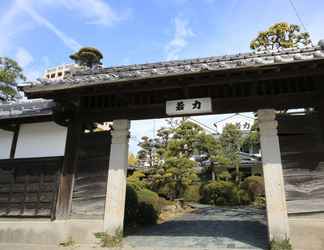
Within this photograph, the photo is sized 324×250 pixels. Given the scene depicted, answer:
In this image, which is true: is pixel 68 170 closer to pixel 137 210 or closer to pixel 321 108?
pixel 137 210

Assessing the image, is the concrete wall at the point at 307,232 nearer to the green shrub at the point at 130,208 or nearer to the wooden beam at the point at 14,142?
the green shrub at the point at 130,208

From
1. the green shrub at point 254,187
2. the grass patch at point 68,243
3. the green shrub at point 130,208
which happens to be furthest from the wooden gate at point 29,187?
the green shrub at point 254,187

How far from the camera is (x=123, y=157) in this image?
8.30 m

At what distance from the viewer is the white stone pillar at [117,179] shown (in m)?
7.84

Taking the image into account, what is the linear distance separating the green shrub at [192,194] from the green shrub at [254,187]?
447cm

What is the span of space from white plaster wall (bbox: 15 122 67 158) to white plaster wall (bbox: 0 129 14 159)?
16.2 inches

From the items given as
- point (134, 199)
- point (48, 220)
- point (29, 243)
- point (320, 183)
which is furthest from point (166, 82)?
point (134, 199)

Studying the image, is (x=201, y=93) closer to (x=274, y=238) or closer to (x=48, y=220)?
(x=274, y=238)

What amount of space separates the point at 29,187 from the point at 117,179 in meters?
2.93

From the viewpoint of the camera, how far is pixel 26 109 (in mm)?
9508

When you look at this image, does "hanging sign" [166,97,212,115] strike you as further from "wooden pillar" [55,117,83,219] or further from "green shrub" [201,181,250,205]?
"green shrub" [201,181,250,205]

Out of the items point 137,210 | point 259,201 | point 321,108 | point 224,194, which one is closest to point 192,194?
point 224,194

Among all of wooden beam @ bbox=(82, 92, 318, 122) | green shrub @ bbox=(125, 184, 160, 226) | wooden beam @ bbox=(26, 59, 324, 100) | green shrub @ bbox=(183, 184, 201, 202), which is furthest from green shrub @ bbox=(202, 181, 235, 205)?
wooden beam @ bbox=(26, 59, 324, 100)

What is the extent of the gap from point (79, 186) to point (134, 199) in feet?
15.0
